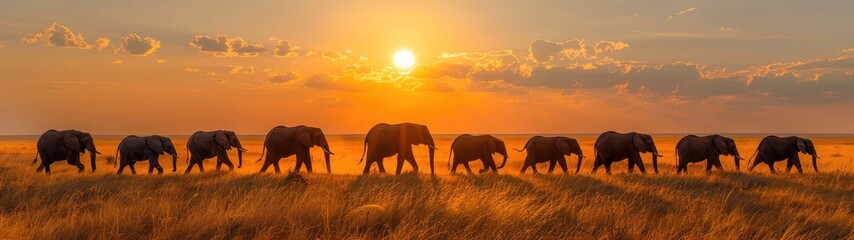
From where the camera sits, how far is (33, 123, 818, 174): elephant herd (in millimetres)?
→ 21109

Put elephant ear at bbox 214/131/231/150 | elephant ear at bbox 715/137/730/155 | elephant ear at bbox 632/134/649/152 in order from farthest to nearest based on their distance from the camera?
elephant ear at bbox 715/137/730/155 → elephant ear at bbox 632/134/649/152 → elephant ear at bbox 214/131/231/150

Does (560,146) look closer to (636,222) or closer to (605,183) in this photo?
(605,183)

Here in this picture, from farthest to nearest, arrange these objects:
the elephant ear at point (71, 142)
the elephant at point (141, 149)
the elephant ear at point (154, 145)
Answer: the elephant ear at point (154, 145)
the elephant at point (141, 149)
the elephant ear at point (71, 142)

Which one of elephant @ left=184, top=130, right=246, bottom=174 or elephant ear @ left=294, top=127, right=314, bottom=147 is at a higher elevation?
elephant ear @ left=294, top=127, right=314, bottom=147

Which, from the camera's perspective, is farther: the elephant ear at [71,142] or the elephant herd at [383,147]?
the elephant ear at [71,142]

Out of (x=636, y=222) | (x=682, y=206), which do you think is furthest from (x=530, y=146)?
(x=636, y=222)

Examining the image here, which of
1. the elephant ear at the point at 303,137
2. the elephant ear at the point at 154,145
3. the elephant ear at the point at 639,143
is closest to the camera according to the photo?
the elephant ear at the point at 303,137

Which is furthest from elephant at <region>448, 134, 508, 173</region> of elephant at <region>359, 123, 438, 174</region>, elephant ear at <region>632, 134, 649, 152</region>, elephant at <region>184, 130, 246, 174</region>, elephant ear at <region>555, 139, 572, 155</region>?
elephant at <region>184, 130, 246, 174</region>

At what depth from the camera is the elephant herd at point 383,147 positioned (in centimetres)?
2111

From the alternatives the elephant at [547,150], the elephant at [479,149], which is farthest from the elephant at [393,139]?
the elephant at [547,150]

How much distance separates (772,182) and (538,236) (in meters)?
12.0

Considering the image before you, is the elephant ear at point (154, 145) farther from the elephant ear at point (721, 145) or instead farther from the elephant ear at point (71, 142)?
the elephant ear at point (721, 145)

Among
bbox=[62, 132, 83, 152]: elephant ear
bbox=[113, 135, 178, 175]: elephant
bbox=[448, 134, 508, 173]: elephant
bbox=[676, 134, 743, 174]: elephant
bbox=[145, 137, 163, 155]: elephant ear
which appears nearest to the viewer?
bbox=[62, 132, 83, 152]: elephant ear

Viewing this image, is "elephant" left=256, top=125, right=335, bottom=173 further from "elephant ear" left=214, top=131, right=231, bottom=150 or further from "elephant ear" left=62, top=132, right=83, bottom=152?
"elephant ear" left=62, top=132, right=83, bottom=152
